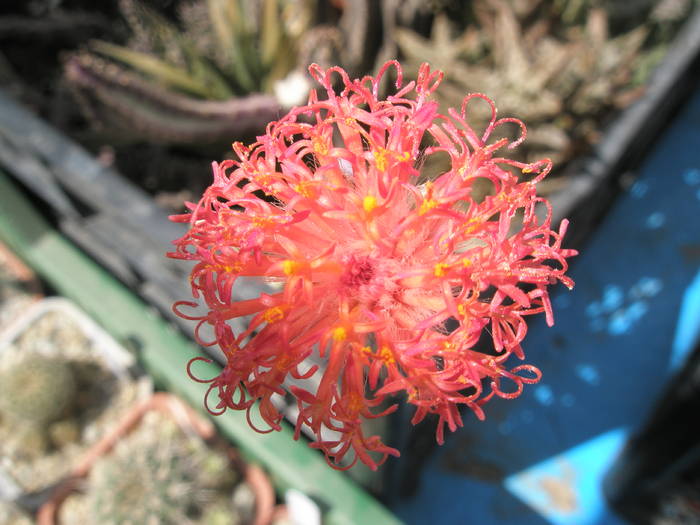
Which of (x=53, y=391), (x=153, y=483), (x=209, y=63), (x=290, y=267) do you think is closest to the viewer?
(x=290, y=267)

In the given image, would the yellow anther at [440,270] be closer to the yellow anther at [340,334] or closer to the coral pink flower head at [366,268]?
the coral pink flower head at [366,268]

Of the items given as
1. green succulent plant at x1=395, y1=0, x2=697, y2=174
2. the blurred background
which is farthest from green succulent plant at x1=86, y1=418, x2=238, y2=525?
green succulent plant at x1=395, y1=0, x2=697, y2=174

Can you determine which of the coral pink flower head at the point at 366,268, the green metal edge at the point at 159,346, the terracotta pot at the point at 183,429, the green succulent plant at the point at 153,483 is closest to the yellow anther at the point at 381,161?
the coral pink flower head at the point at 366,268

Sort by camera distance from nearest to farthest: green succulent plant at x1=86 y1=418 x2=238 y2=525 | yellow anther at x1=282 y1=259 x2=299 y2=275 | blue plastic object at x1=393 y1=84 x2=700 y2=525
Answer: yellow anther at x1=282 y1=259 x2=299 y2=275 < green succulent plant at x1=86 y1=418 x2=238 y2=525 < blue plastic object at x1=393 y1=84 x2=700 y2=525

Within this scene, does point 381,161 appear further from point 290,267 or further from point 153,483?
point 153,483

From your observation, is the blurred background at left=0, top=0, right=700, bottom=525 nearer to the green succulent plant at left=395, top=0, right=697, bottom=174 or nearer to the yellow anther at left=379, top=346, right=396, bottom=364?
the green succulent plant at left=395, top=0, right=697, bottom=174

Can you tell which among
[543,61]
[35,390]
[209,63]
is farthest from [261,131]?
[35,390]
